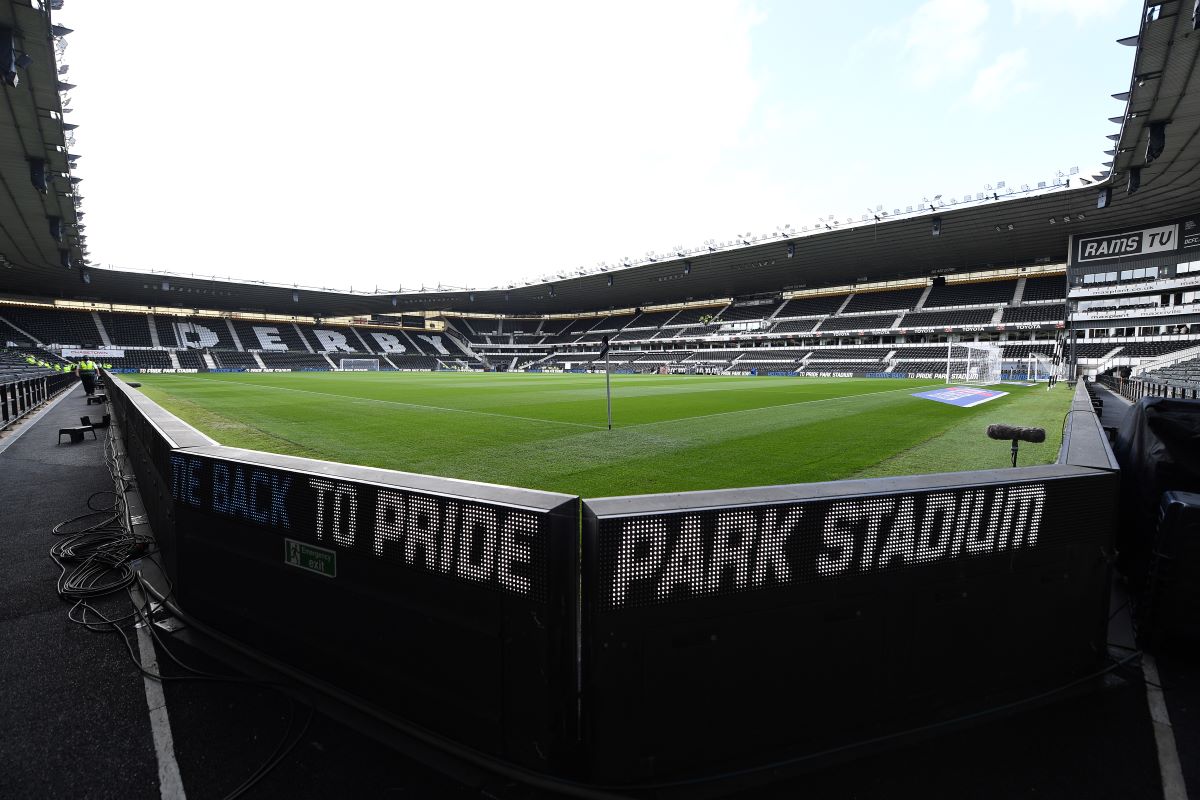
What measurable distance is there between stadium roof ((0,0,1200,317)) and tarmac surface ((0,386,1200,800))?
1789 cm

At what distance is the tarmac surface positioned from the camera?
1961 millimetres

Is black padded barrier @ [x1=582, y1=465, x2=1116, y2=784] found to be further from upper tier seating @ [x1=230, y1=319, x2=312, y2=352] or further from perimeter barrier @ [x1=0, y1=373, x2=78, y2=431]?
upper tier seating @ [x1=230, y1=319, x2=312, y2=352]

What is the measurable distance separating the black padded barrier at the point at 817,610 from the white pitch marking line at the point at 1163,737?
1.07 feet

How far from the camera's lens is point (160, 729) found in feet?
7.47

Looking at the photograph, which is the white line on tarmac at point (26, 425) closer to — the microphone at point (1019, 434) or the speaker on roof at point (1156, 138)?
the microphone at point (1019, 434)

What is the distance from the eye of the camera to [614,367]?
62.1 meters

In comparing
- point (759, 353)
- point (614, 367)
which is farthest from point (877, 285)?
point (614, 367)

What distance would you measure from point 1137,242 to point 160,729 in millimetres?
51571

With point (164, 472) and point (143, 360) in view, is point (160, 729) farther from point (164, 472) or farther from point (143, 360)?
point (143, 360)

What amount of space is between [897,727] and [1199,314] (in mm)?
49733

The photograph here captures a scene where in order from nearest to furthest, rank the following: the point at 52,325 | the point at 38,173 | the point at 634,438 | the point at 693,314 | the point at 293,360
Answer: the point at 634,438 < the point at 38,173 < the point at 52,325 < the point at 293,360 < the point at 693,314

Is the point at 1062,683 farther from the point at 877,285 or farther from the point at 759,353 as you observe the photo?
the point at 877,285

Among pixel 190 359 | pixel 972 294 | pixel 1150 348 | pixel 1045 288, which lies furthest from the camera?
pixel 190 359

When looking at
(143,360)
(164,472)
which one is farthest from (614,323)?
(164,472)
